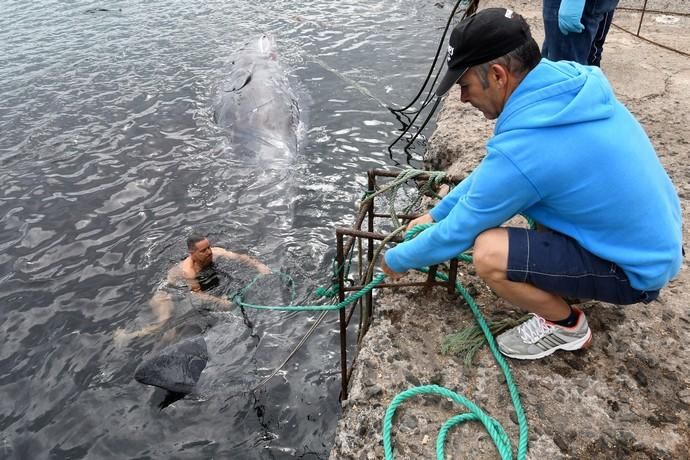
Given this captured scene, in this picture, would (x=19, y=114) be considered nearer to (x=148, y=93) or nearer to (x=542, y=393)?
(x=148, y=93)

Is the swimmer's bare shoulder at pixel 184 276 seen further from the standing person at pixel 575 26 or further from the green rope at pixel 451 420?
the standing person at pixel 575 26

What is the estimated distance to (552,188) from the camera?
81.8 inches

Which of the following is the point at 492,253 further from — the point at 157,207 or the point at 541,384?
the point at 157,207

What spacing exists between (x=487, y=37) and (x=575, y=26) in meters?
2.89

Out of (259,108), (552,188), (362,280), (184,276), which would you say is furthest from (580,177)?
(259,108)

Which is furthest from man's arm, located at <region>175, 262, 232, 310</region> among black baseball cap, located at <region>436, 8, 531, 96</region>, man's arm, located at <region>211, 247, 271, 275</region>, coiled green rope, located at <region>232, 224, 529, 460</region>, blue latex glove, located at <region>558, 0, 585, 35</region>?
blue latex glove, located at <region>558, 0, 585, 35</region>

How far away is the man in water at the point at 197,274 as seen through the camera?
14.6 ft

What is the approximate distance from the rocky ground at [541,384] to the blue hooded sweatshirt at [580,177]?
23.8 inches

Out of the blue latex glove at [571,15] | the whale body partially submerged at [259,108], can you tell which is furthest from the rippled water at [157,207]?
the blue latex glove at [571,15]

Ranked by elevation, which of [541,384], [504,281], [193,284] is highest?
[504,281]

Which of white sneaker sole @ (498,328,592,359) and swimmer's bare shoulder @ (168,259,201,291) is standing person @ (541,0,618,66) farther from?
swimmer's bare shoulder @ (168,259,201,291)

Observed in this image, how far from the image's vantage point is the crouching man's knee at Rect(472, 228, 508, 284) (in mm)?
2326

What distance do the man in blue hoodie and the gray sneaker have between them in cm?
14

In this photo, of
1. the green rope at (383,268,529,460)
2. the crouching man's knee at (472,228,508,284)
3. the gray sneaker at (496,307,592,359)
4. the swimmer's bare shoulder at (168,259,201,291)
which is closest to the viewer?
the green rope at (383,268,529,460)
